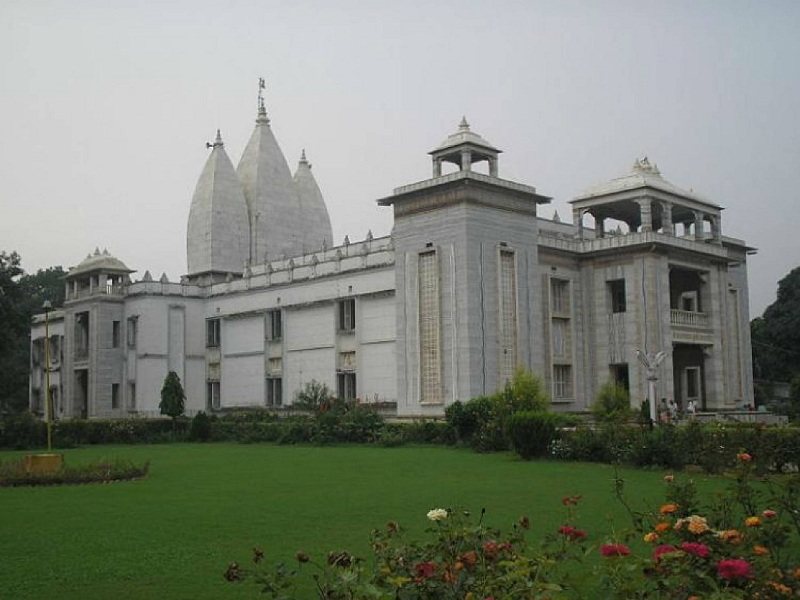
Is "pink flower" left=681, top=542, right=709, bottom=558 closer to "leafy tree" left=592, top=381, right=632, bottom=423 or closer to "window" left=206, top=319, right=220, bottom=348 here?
"leafy tree" left=592, top=381, right=632, bottom=423

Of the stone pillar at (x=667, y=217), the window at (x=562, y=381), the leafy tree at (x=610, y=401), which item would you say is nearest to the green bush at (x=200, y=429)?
the window at (x=562, y=381)

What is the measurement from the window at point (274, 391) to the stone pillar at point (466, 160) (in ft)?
47.0

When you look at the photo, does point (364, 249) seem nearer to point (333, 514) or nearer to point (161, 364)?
point (161, 364)

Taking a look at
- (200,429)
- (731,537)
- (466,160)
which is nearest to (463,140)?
(466,160)

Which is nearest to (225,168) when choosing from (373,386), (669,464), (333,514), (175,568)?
(373,386)

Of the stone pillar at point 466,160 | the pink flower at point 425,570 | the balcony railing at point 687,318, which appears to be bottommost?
the pink flower at point 425,570

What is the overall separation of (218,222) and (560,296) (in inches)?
778

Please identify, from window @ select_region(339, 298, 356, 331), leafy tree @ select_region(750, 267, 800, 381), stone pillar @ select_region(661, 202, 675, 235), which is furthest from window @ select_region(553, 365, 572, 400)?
leafy tree @ select_region(750, 267, 800, 381)

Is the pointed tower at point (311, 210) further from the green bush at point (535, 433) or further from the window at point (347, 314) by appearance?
the green bush at point (535, 433)

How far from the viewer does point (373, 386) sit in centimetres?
3669

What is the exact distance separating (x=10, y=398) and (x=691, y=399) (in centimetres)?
4559

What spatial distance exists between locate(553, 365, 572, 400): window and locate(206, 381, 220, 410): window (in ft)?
59.2

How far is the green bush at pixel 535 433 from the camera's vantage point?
22594mm

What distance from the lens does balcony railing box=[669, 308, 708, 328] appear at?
36.8 m
